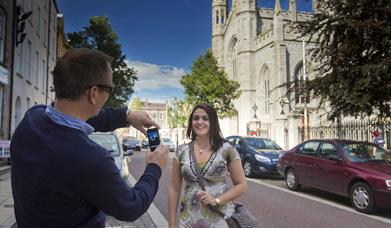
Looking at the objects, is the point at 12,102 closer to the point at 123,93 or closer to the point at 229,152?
the point at 229,152

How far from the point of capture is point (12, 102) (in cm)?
1623

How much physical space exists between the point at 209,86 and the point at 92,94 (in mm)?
Result: 36728

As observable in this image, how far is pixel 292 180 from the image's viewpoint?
446 inches

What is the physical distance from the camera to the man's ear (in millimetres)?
1657

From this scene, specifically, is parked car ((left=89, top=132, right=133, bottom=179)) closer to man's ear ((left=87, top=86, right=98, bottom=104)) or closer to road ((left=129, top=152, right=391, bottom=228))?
road ((left=129, top=152, right=391, bottom=228))

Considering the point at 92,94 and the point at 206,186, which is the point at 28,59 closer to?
the point at 206,186

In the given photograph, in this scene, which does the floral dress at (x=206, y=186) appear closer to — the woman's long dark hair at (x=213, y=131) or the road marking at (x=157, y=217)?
the woman's long dark hair at (x=213, y=131)

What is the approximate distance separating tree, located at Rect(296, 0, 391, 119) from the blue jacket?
9709mm

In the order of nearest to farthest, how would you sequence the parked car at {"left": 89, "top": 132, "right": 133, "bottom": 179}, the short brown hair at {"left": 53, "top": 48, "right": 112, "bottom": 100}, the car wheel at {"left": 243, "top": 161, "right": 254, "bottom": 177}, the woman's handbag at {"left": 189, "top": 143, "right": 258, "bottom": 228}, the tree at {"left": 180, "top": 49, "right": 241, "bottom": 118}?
1. the short brown hair at {"left": 53, "top": 48, "right": 112, "bottom": 100}
2. the woman's handbag at {"left": 189, "top": 143, "right": 258, "bottom": 228}
3. the parked car at {"left": 89, "top": 132, "right": 133, "bottom": 179}
4. the car wheel at {"left": 243, "top": 161, "right": 254, "bottom": 177}
5. the tree at {"left": 180, "top": 49, "right": 241, "bottom": 118}

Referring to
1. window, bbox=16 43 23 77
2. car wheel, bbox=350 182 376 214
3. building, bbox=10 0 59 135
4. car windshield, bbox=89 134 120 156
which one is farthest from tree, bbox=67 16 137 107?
car wheel, bbox=350 182 376 214

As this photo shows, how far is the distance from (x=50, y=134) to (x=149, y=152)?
572 mm

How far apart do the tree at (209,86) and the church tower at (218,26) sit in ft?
45.0

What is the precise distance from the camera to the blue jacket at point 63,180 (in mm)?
1521

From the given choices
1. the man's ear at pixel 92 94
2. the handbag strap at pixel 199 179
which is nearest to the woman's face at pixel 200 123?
the handbag strap at pixel 199 179
